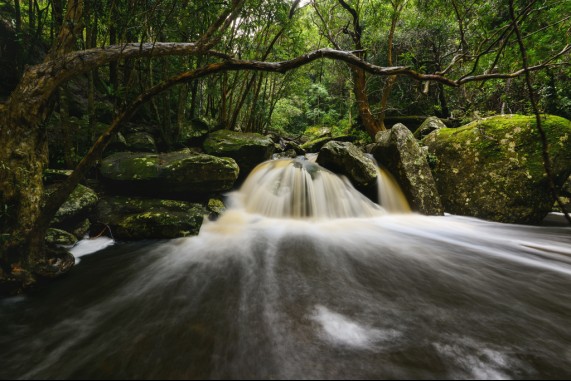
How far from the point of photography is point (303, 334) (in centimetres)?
190

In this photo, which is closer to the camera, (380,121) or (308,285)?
(308,285)

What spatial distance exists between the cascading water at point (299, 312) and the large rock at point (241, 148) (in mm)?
2807

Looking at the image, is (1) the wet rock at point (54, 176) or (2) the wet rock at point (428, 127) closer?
(1) the wet rock at point (54, 176)

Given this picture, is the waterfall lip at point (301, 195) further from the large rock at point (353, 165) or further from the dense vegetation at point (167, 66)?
the dense vegetation at point (167, 66)

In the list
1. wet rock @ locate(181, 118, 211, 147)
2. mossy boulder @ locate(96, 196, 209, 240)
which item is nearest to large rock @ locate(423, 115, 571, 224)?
mossy boulder @ locate(96, 196, 209, 240)

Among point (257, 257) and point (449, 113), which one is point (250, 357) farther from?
point (449, 113)

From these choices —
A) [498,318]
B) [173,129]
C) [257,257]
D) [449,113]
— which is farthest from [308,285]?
[449,113]

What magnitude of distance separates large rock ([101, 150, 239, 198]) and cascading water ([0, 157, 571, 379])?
3.67 feet

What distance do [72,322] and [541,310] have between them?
4335 millimetres

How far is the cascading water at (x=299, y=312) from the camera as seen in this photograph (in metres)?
1.63

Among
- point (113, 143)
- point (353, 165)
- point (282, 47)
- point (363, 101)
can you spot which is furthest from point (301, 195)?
point (363, 101)

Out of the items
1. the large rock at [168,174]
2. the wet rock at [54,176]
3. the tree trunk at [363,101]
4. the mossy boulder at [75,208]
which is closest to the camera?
the mossy boulder at [75,208]

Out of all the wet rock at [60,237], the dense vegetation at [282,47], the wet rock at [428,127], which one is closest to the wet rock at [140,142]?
the dense vegetation at [282,47]

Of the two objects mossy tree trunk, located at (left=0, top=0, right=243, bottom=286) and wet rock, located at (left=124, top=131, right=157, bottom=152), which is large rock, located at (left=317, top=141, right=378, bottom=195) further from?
mossy tree trunk, located at (left=0, top=0, right=243, bottom=286)
